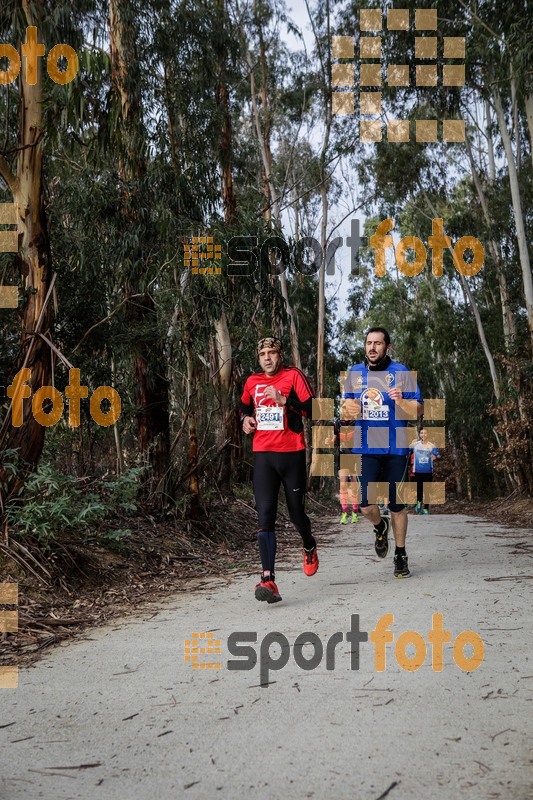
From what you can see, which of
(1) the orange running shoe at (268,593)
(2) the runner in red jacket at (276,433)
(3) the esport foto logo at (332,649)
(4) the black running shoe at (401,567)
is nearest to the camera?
(3) the esport foto logo at (332,649)

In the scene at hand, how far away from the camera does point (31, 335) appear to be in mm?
7711

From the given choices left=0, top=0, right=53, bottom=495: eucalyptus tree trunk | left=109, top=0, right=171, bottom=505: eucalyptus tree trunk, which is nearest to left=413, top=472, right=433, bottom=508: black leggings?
left=109, top=0, right=171, bottom=505: eucalyptus tree trunk

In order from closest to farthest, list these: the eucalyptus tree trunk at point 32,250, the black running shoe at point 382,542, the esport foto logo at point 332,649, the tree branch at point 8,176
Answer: the esport foto logo at point 332,649 < the eucalyptus tree trunk at point 32,250 < the tree branch at point 8,176 < the black running shoe at point 382,542

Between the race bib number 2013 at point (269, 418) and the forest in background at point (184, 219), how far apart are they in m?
1.69

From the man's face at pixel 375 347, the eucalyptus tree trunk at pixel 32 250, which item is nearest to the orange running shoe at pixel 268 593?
the man's face at pixel 375 347

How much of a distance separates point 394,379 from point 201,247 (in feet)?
13.0

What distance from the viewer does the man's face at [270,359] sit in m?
6.54

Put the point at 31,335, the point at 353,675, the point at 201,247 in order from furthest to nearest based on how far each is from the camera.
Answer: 1. the point at 201,247
2. the point at 31,335
3. the point at 353,675

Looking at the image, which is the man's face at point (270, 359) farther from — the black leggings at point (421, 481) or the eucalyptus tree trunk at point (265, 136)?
the eucalyptus tree trunk at point (265, 136)

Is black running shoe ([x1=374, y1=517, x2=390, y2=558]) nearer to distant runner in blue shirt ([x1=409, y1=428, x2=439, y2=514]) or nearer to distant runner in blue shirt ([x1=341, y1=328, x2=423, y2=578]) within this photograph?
distant runner in blue shirt ([x1=341, y1=328, x2=423, y2=578])

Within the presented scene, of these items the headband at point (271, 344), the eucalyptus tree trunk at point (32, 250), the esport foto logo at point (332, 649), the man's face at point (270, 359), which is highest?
the eucalyptus tree trunk at point (32, 250)

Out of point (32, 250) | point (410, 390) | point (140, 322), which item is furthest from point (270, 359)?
point (140, 322)

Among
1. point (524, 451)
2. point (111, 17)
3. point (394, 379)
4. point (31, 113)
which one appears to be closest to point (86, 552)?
point (394, 379)

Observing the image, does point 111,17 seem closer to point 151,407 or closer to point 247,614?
point 151,407
